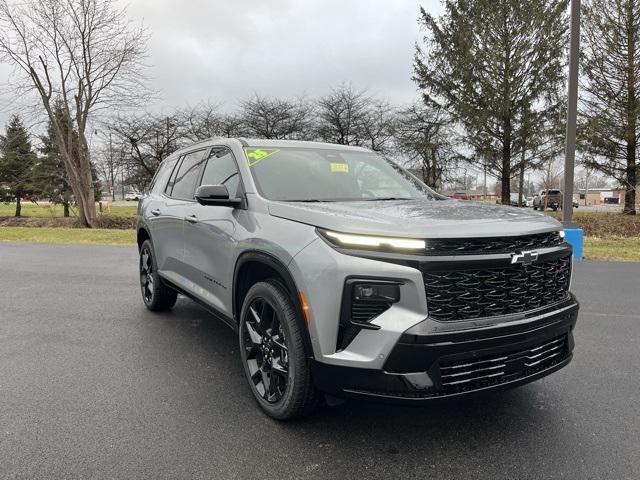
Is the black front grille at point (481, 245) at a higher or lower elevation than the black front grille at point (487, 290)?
higher

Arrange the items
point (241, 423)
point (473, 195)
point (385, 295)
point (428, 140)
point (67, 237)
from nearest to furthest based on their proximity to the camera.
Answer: point (385, 295)
point (241, 423)
point (67, 237)
point (428, 140)
point (473, 195)

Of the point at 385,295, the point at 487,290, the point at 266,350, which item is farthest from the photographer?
the point at 266,350

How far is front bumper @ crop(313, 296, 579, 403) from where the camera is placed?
2430 millimetres

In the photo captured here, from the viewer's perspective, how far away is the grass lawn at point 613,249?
35.2 feet

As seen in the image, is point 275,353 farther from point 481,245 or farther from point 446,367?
point 481,245

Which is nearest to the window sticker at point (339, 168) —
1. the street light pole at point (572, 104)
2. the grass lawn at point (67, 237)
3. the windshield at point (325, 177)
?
the windshield at point (325, 177)

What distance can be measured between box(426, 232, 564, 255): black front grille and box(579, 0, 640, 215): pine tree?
21618 millimetres

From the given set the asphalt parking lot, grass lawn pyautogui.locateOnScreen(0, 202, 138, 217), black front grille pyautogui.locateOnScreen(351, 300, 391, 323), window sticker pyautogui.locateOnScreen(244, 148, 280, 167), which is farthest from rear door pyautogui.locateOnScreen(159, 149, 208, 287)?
grass lawn pyautogui.locateOnScreen(0, 202, 138, 217)

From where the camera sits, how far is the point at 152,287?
5.78 meters

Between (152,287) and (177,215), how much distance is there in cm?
143

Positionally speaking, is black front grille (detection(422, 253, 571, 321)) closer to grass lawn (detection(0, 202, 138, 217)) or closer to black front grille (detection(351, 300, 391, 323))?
black front grille (detection(351, 300, 391, 323))

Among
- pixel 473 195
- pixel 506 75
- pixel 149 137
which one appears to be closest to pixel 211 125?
pixel 149 137

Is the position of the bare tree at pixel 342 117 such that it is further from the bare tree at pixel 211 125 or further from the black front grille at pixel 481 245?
the black front grille at pixel 481 245

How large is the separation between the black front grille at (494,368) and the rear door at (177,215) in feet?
9.26
